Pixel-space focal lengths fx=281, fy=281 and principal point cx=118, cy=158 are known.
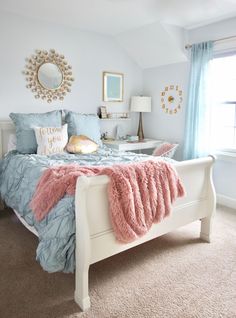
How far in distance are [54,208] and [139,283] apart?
31.6 inches

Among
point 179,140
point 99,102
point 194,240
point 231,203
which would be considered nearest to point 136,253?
point 194,240

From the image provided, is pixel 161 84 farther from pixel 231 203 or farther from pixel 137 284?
pixel 137 284

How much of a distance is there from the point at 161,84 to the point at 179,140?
3.01 feet

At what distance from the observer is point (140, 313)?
5.55ft

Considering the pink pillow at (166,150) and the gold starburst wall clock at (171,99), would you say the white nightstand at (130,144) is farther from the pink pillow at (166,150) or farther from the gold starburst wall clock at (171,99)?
the gold starburst wall clock at (171,99)

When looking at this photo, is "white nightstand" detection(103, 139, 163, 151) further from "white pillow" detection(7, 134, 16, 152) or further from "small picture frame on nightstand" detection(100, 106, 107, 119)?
"white pillow" detection(7, 134, 16, 152)

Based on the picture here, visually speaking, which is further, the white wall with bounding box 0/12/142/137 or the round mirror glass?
the round mirror glass

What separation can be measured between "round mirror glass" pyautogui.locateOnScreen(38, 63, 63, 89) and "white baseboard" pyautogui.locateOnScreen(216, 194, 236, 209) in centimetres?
260

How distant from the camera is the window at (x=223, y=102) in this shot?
346cm

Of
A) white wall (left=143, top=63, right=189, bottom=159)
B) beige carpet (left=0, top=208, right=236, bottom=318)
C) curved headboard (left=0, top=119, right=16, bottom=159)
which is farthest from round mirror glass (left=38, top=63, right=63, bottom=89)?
beige carpet (left=0, top=208, right=236, bottom=318)

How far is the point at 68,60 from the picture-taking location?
149 inches

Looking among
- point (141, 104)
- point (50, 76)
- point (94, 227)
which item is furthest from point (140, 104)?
point (94, 227)

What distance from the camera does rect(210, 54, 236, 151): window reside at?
3461 millimetres

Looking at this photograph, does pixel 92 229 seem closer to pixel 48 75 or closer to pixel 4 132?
pixel 4 132
